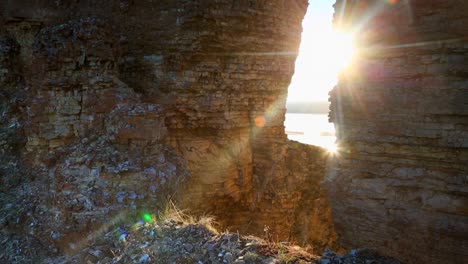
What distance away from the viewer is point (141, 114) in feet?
22.4

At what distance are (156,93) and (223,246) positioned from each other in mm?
4471

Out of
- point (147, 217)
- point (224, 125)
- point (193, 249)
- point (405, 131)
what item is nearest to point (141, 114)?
point (224, 125)

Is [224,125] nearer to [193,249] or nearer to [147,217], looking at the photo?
[147,217]

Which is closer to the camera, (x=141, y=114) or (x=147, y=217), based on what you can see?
(x=147, y=217)

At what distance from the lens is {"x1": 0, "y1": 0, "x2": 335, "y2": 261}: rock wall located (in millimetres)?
6086

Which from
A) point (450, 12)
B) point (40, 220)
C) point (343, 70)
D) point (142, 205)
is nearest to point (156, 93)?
point (142, 205)

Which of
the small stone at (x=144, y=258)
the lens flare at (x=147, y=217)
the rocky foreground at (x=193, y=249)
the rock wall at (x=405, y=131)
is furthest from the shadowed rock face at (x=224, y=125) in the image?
the small stone at (x=144, y=258)

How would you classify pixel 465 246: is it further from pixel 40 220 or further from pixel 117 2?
pixel 117 2

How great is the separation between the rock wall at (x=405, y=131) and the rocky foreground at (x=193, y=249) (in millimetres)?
570

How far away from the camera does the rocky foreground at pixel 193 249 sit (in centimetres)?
405

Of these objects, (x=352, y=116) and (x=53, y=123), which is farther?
(x=53, y=123)

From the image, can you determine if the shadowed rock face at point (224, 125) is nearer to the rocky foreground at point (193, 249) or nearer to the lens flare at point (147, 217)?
the lens flare at point (147, 217)

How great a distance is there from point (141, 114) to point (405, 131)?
4.76 meters

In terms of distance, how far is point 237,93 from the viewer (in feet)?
26.2
